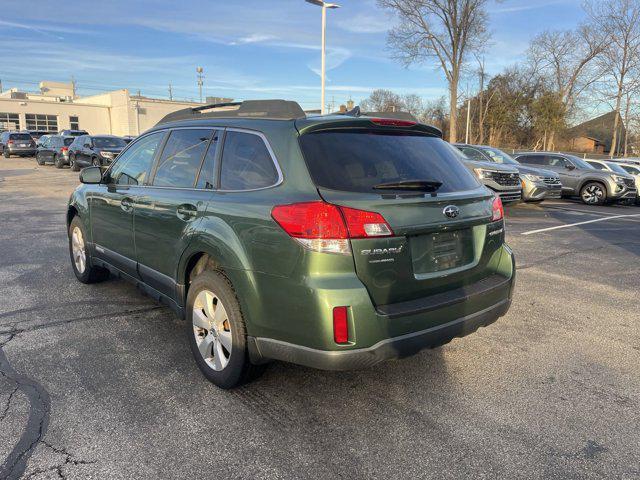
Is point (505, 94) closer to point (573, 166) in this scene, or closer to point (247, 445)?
point (573, 166)

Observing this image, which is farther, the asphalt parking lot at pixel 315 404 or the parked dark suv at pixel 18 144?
the parked dark suv at pixel 18 144

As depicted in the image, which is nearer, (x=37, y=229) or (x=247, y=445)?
(x=247, y=445)

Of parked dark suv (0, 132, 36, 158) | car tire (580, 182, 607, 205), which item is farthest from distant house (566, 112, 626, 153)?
parked dark suv (0, 132, 36, 158)

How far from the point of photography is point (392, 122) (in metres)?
3.27

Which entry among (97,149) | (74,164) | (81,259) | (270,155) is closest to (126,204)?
(81,259)

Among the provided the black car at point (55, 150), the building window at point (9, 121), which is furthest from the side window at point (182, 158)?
the building window at point (9, 121)

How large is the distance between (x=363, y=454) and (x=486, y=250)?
5.16 ft

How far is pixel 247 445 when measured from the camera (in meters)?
2.71

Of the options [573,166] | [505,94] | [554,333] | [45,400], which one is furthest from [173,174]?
[505,94]

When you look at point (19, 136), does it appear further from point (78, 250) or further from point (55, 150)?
point (78, 250)

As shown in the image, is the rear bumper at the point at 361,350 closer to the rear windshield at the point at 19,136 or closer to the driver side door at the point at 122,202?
the driver side door at the point at 122,202

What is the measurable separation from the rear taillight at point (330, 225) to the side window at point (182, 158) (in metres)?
1.26

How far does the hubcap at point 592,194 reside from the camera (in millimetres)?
16328

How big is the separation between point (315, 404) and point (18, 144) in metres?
38.4
